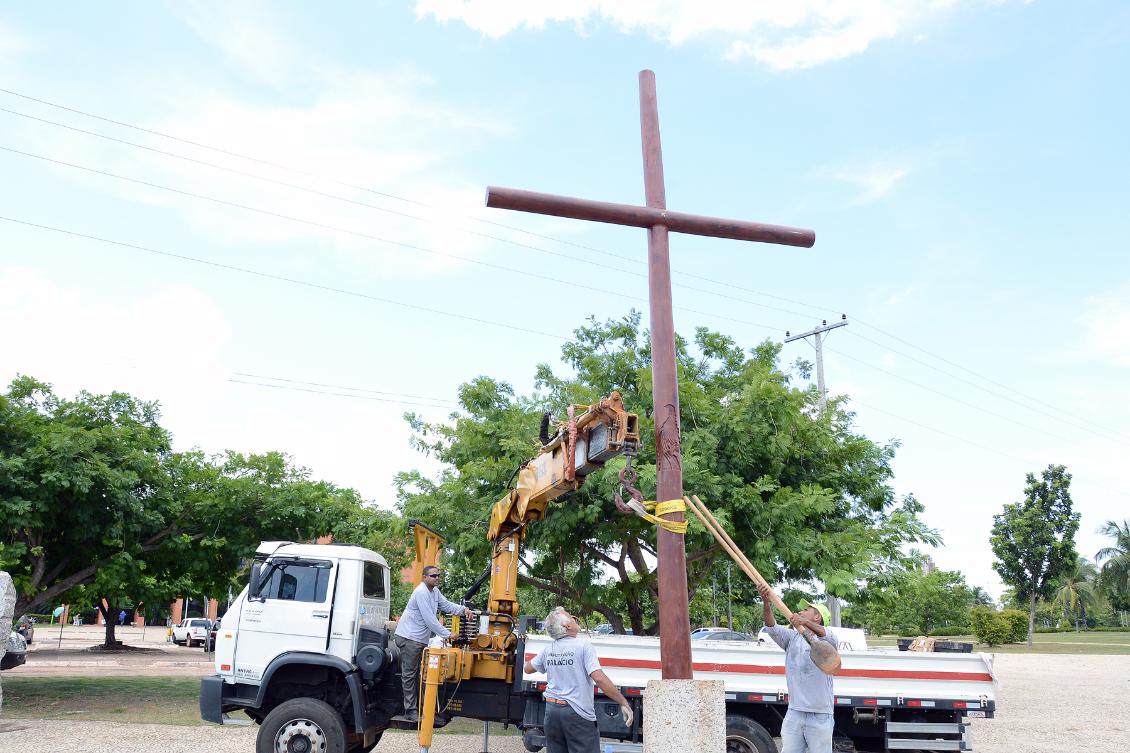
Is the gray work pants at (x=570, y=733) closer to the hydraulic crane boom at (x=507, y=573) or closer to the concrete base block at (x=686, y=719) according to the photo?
the concrete base block at (x=686, y=719)

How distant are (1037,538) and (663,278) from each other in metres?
53.3

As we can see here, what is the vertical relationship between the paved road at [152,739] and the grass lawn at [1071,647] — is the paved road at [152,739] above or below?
below

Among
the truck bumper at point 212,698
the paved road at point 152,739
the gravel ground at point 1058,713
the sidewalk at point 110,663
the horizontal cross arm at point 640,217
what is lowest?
the sidewalk at point 110,663

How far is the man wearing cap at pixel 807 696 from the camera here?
714cm

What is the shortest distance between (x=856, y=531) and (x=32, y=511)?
1413cm

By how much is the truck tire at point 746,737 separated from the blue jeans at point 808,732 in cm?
334

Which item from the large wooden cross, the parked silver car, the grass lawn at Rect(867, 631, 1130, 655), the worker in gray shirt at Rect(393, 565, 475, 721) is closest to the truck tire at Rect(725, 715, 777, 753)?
the worker in gray shirt at Rect(393, 565, 475, 721)

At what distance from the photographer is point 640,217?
23.3ft

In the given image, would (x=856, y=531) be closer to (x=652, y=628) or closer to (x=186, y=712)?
(x=652, y=628)

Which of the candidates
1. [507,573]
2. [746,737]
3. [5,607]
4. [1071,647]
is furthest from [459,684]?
[1071,647]

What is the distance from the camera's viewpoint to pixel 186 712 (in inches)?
635

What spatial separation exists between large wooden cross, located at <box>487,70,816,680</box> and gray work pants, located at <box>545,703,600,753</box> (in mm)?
1114

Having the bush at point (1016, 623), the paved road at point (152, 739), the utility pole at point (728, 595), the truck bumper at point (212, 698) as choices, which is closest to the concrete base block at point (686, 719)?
the truck bumper at point (212, 698)

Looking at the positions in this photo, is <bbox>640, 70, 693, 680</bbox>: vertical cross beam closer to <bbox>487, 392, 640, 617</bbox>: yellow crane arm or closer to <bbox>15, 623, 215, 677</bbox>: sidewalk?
<bbox>487, 392, 640, 617</bbox>: yellow crane arm
